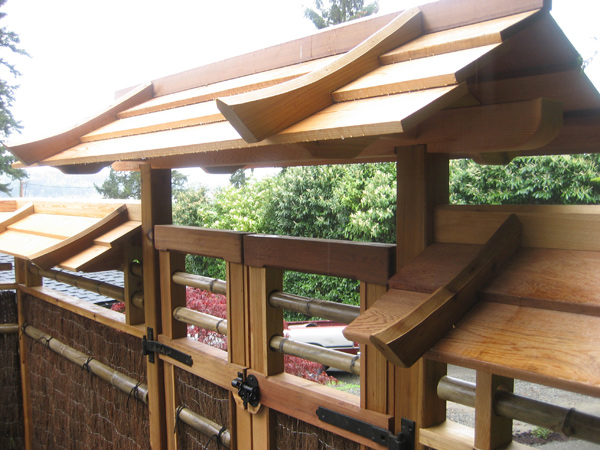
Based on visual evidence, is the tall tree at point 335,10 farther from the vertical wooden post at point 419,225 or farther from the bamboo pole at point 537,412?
the bamboo pole at point 537,412

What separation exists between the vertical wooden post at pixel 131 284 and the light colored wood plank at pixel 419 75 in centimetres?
168

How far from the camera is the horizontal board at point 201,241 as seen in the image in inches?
74.8

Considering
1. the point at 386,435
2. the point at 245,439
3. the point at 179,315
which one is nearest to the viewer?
the point at 386,435

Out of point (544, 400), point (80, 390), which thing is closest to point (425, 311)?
point (80, 390)

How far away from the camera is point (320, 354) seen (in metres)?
1.69

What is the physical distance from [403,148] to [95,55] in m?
63.3

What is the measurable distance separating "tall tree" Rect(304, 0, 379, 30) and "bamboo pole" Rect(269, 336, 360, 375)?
34.2ft

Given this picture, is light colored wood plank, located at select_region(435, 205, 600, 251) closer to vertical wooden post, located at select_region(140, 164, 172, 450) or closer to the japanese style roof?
the japanese style roof

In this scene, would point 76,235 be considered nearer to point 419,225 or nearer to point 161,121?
point 161,121

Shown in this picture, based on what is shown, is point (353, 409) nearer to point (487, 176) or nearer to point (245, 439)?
point (245, 439)

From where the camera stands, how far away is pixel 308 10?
11.8 m

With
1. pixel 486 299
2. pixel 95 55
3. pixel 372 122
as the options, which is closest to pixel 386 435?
pixel 486 299

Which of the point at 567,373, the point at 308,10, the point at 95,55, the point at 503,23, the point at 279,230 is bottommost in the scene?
the point at 279,230

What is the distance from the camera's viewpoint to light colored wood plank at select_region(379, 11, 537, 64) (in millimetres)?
969
